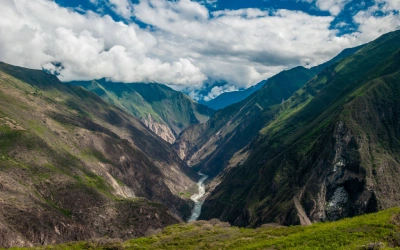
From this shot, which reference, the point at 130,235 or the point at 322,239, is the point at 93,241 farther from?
the point at 130,235

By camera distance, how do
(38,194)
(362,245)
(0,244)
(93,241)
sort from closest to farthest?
1. (362,245)
2. (93,241)
3. (0,244)
4. (38,194)

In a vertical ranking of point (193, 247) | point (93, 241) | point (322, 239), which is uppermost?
point (322, 239)

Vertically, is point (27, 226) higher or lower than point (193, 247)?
lower

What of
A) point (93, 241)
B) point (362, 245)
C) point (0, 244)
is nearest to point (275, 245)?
point (362, 245)

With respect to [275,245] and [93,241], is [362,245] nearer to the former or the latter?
[275,245]

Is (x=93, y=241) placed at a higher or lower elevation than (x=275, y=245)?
lower

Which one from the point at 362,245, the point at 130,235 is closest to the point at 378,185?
the point at 130,235

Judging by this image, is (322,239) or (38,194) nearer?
(322,239)

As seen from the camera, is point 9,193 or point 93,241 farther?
point 9,193

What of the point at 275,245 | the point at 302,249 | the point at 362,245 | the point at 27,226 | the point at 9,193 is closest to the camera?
the point at 362,245
